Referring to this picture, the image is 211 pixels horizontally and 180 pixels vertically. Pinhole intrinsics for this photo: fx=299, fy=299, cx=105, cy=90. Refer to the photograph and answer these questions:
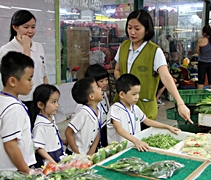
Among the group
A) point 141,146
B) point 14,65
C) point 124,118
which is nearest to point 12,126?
point 14,65

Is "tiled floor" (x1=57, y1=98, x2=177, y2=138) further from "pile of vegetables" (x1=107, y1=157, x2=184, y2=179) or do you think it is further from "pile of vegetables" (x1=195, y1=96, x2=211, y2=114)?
"pile of vegetables" (x1=107, y1=157, x2=184, y2=179)

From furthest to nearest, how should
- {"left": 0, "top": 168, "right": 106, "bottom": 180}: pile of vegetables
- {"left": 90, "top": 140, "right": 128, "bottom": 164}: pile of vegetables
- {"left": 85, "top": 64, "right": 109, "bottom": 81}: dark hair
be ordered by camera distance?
1. {"left": 85, "top": 64, "right": 109, "bottom": 81}: dark hair
2. {"left": 90, "top": 140, "right": 128, "bottom": 164}: pile of vegetables
3. {"left": 0, "top": 168, "right": 106, "bottom": 180}: pile of vegetables

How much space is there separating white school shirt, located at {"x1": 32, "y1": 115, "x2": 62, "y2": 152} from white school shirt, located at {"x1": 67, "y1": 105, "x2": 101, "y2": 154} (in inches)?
9.5

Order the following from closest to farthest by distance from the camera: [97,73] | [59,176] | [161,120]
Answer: [59,176], [97,73], [161,120]

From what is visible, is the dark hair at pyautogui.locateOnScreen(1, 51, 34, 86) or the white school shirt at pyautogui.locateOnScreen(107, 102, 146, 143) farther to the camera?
the white school shirt at pyautogui.locateOnScreen(107, 102, 146, 143)

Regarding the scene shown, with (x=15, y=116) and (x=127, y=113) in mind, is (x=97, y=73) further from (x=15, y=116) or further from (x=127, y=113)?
(x=15, y=116)

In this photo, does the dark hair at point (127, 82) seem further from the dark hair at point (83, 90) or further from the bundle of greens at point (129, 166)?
the bundle of greens at point (129, 166)

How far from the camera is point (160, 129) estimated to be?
2.72m

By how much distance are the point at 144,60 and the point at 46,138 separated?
1129mm

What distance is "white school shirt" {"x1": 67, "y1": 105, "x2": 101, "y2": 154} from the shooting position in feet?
8.74

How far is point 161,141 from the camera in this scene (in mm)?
2426

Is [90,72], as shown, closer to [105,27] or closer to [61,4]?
[61,4]

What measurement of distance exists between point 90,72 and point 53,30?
2.73 metres

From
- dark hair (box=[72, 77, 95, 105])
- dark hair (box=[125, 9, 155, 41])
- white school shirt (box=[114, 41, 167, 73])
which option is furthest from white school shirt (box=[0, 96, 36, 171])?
dark hair (box=[125, 9, 155, 41])
